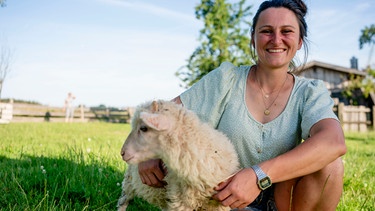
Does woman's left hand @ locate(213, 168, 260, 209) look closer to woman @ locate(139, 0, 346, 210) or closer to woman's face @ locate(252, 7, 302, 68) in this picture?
woman @ locate(139, 0, 346, 210)

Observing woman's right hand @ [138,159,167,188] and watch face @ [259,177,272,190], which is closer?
watch face @ [259,177,272,190]

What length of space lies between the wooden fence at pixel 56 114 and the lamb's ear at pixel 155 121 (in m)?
21.0

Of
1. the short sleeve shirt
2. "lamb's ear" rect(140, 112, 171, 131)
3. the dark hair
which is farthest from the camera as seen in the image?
the dark hair

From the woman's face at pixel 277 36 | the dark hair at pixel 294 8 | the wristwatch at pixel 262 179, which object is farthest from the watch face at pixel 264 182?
the dark hair at pixel 294 8

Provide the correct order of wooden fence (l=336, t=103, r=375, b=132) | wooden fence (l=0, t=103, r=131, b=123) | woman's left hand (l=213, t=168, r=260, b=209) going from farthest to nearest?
1. wooden fence (l=0, t=103, r=131, b=123)
2. wooden fence (l=336, t=103, r=375, b=132)
3. woman's left hand (l=213, t=168, r=260, b=209)

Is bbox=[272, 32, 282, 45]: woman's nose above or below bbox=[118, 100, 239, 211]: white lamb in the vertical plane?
above

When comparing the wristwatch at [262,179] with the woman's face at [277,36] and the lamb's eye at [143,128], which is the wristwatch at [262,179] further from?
the woman's face at [277,36]

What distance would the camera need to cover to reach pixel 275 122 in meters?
2.72

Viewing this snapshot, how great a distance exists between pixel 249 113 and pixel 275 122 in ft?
0.66

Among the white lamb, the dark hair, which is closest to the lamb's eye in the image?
→ the white lamb

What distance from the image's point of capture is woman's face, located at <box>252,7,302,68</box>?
275cm

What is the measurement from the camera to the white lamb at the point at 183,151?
244cm

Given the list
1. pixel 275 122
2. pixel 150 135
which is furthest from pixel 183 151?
pixel 275 122

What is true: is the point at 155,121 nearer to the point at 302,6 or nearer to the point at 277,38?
the point at 277,38
